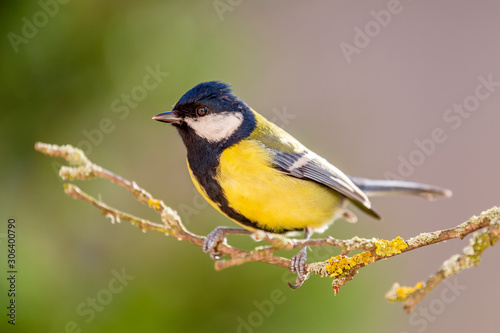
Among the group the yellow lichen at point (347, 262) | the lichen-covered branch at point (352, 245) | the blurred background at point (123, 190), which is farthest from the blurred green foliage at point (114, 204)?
the yellow lichen at point (347, 262)

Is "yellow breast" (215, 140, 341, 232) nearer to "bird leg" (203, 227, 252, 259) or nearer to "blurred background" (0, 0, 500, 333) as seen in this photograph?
"bird leg" (203, 227, 252, 259)

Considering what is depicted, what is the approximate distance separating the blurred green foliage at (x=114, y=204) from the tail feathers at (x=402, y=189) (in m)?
0.35

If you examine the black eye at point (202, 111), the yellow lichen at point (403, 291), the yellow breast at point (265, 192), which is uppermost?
the black eye at point (202, 111)

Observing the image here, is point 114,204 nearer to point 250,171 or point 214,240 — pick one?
point 250,171

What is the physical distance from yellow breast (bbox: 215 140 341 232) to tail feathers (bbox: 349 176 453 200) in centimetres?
43

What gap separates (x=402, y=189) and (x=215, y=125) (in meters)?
0.83

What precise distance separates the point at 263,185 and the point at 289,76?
2.92 metres

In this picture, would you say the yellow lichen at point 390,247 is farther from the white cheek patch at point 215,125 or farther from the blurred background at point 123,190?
the blurred background at point 123,190

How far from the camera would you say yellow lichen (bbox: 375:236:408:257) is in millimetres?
905

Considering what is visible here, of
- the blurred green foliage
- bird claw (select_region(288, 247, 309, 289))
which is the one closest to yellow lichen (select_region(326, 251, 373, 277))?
bird claw (select_region(288, 247, 309, 289))

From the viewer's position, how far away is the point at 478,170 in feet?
13.2

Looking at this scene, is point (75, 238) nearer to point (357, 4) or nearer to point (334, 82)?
point (334, 82)

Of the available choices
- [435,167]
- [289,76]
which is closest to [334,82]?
[289,76]

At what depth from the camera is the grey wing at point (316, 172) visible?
165 cm
